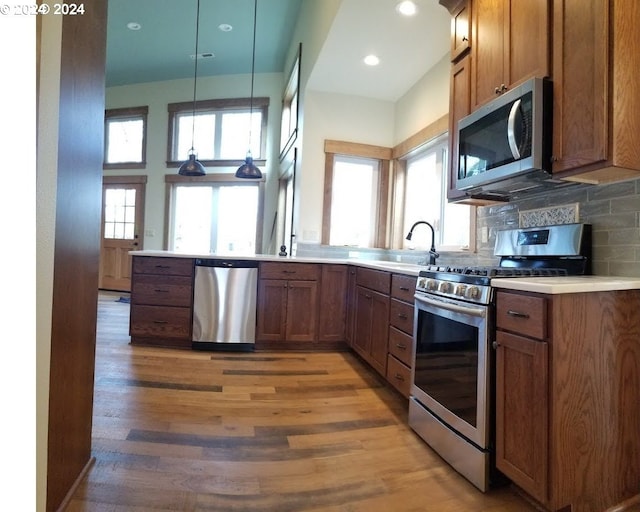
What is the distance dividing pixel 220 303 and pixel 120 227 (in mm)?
4558

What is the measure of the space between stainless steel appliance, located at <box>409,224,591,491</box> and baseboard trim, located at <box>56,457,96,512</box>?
152 cm

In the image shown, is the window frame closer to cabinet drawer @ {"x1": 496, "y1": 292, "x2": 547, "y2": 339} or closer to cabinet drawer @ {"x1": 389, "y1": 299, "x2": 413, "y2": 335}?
cabinet drawer @ {"x1": 389, "y1": 299, "x2": 413, "y2": 335}

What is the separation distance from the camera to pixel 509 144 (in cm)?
163

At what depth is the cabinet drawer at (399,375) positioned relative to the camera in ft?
6.77

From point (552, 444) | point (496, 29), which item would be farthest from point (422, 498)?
point (496, 29)

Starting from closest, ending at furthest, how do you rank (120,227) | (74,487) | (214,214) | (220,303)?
(74,487) → (220,303) → (214,214) → (120,227)

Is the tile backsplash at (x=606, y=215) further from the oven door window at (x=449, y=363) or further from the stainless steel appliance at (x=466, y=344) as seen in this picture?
the oven door window at (x=449, y=363)

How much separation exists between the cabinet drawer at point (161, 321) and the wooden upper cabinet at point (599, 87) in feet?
9.80

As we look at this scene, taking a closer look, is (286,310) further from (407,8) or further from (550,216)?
(407,8)

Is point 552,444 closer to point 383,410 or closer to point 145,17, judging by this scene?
point 383,410

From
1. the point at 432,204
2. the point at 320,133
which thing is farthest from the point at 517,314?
the point at 320,133

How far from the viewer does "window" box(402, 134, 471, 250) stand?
2.83m

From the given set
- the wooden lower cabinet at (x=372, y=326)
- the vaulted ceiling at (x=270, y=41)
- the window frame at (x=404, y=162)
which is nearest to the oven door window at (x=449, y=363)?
the wooden lower cabinet at (x=372, y=326)

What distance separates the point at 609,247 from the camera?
1550 millimetres
